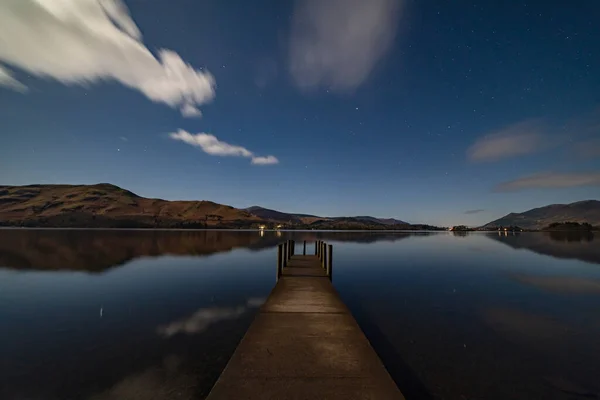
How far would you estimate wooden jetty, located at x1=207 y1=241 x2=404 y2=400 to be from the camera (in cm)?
470

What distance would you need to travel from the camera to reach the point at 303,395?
4621 millimetres

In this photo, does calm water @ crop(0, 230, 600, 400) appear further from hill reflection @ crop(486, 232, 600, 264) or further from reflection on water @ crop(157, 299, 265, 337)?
hill reflection @ crop(486, 232, 600, 264)

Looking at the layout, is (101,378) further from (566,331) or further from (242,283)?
(566,331)

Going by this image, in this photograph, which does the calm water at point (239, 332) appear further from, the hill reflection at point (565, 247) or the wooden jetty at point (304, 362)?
the hill reflection at point (565, 247)

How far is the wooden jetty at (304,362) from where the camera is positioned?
4.70 meters

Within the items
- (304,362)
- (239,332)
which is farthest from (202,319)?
(304,362)

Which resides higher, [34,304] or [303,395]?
[303,395]

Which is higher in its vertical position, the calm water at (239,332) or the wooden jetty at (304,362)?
the wooden jetty at (304,362)

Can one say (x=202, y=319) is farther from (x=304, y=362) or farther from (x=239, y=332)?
(x=304, y=362)

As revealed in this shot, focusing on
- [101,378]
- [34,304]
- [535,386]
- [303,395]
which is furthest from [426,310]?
[34,304]

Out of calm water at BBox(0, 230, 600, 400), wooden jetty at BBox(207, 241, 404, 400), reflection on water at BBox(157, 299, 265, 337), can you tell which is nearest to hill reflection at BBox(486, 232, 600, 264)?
calm water at BBox(0, 230, 600, 400)

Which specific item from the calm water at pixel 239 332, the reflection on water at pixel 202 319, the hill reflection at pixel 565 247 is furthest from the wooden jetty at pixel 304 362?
the hill reflection at pixel 565 247

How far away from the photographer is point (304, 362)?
574 centimetres

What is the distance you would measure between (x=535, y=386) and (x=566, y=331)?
19.7 feet
